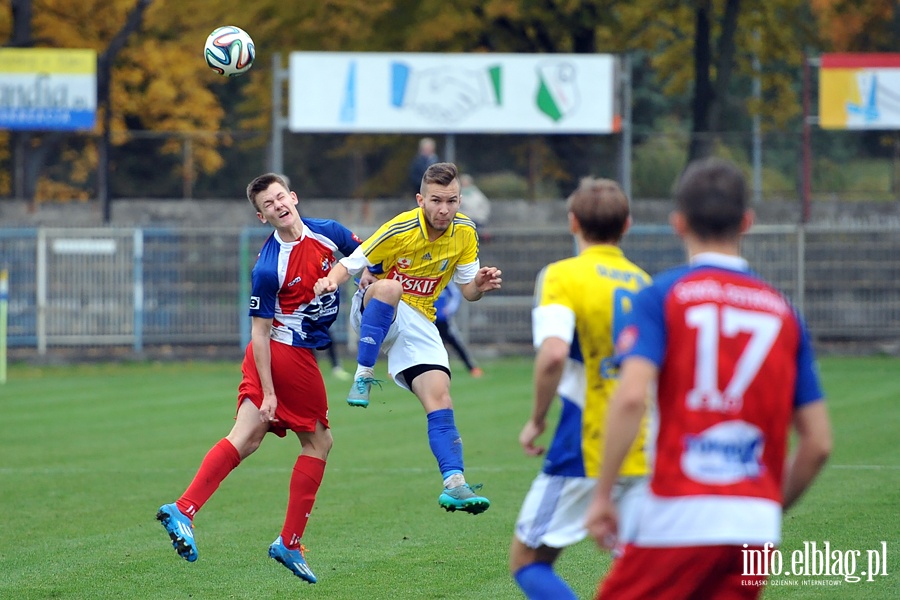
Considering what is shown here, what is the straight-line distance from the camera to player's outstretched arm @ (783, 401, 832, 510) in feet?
11.9

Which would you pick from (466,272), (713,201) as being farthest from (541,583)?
(466,272)

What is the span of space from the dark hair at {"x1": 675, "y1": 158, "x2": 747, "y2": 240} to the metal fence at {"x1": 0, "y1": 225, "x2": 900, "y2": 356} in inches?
719

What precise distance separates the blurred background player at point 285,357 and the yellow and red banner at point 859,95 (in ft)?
59.4

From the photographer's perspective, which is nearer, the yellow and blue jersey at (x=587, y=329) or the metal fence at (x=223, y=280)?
the yellow and blue jersey at (x=587, y=329)

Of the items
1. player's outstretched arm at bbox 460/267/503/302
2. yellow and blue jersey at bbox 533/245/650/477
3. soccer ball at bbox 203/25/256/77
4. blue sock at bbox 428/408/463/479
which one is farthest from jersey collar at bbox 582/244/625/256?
soccer ball at bbox 203/25/256/77

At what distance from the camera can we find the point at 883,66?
22.9 meters

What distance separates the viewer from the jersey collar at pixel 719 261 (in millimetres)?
3588

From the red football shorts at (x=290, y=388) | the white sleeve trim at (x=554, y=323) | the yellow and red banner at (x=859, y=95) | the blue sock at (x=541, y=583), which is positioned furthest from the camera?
the yellow and red banner at (x=859, y=95)

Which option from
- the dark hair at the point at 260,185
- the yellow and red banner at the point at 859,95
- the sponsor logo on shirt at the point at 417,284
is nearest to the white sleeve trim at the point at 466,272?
the sponsor logo on shirt at the point at 417,284

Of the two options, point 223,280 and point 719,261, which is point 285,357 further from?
point 223,280

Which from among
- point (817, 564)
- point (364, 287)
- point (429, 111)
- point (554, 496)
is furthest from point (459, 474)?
point (429, 111)

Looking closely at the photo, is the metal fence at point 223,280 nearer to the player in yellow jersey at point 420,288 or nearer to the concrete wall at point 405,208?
the concrete wall at point 405,208

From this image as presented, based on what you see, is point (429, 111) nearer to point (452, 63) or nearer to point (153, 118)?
point (452, 63)

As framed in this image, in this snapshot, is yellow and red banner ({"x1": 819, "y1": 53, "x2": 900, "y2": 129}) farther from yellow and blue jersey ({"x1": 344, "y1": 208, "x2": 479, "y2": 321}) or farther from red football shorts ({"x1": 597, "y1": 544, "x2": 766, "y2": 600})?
red football shorts ({"x1": 597, "y1": 544, "x2": 766, "y2": 600})
